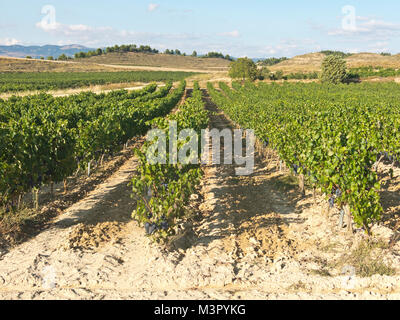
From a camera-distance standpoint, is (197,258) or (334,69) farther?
(334,69)

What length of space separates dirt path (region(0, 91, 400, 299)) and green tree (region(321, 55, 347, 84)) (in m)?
56.9

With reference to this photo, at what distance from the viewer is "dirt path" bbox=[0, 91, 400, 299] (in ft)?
19.6

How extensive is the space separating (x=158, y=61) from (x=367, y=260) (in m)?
167

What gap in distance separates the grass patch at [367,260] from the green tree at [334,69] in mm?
59605

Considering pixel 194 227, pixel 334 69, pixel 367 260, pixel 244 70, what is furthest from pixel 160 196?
pixel 244 70

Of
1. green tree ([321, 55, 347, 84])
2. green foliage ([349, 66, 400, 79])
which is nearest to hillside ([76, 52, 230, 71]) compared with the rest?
green foliage ([349, 66, 400, 79])

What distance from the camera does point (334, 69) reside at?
60.9m

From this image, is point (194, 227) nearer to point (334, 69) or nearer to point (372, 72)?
point (334, 69)

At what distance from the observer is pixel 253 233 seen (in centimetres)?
837

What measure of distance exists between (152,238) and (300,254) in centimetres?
329

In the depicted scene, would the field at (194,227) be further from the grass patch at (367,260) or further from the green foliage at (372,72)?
the green foliage at (372,72)

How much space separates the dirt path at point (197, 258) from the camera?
597cm

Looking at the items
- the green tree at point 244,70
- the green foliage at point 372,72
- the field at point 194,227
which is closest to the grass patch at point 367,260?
the field at point 194,227

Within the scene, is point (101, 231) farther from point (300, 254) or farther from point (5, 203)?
point (300, 254)
